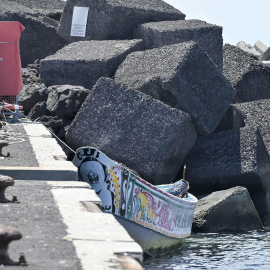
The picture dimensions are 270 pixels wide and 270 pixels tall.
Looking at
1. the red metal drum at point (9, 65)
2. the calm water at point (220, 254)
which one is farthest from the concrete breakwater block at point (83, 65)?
the calm water at point (220, 254)

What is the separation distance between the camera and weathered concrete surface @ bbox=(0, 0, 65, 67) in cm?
1703

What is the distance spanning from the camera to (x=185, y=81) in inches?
493

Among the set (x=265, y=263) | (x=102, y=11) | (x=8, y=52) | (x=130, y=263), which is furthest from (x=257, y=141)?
(x=130, y=263)

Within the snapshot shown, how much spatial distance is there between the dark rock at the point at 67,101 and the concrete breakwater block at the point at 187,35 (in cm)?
249

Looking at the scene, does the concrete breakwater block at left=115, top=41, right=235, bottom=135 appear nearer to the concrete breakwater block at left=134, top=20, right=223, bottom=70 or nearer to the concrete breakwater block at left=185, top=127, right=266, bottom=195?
the concrete breakwater block at left=185, top=127, right=266, bottom=195

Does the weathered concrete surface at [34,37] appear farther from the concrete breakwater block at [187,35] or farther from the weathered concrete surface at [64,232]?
the weathered concrete surface at [64,232]

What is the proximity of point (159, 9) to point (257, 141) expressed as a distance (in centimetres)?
495

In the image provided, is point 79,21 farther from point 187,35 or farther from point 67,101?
point 67,101

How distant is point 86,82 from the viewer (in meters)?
13.9

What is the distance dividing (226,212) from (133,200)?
99.1 inches

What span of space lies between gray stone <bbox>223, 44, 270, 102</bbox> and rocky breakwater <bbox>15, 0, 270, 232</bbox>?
0.97 metres

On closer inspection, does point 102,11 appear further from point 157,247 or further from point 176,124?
point 157,247

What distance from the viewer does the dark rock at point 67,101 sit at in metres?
12.6

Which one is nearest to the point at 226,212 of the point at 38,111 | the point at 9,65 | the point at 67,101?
the point at 67,101
